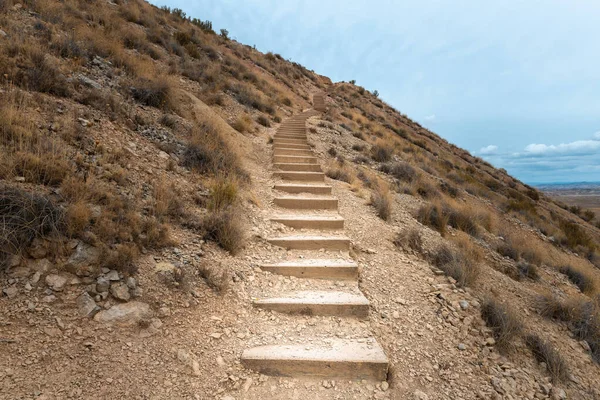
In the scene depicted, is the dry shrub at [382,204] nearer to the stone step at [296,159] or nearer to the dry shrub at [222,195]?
the stone step at [296,159]

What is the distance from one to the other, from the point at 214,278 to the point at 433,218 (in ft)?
18.2

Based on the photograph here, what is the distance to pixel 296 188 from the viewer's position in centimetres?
744

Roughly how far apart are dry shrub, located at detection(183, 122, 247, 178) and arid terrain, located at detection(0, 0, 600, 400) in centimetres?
5

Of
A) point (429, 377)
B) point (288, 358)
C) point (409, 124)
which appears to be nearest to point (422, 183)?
point (429, 377)

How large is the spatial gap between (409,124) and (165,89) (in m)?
20.9

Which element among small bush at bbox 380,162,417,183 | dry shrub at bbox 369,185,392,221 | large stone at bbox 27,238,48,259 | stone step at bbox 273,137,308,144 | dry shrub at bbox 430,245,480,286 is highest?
stone step at bbox 273,137,308,144

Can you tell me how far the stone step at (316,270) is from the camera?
4531 millimetres

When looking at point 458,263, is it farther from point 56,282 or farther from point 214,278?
point 56,282

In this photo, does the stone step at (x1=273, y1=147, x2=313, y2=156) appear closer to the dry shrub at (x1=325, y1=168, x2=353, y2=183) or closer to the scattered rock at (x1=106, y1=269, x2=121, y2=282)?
the dry shrub at (x1=325, y1=168, x2=353, y2=183)

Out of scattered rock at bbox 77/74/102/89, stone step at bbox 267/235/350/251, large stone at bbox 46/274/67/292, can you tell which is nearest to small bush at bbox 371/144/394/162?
stone step at bbox 267/235/350/251

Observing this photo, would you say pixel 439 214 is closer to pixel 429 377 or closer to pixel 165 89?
pixel 429 377

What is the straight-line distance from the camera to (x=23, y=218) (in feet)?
9.61

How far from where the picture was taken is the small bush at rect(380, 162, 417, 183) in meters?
10.1

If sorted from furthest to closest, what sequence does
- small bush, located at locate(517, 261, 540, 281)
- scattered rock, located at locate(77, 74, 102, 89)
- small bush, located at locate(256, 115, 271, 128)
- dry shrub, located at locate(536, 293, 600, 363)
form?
small bush, located at locate(256, 115, 271, 128) → small bush, located at locate(517, 261, 540, 281) → scattered rock, located at locate(77, 74, 102, 89) → dry shrub, located at locate(536, 293, 600, 363)
